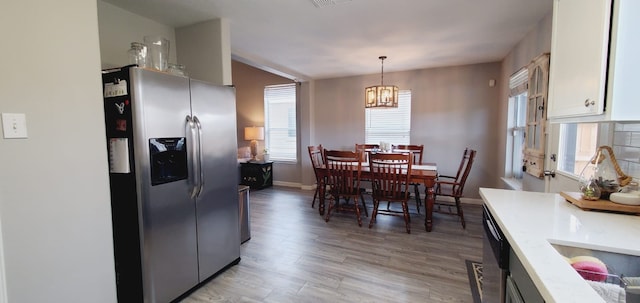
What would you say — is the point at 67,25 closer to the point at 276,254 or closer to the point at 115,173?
the point at 115,173

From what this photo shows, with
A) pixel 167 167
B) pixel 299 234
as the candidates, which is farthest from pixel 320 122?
pixel 167 167

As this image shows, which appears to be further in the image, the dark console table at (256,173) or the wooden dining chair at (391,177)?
the dark console table at (256,173)

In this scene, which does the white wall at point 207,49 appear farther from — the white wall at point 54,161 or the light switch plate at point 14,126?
the light switch plate at point 14,126

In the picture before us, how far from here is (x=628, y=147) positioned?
1.37 meters

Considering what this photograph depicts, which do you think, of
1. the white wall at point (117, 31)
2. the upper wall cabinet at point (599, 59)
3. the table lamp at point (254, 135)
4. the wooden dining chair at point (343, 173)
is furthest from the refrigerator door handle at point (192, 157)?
the table lamp at point (254, 135)

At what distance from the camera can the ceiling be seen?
232cm

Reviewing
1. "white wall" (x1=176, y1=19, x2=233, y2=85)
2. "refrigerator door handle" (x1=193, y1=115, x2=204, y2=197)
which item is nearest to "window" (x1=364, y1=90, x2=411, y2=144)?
"white wall" (x1=176, y1=19, x2=233, y2=85)

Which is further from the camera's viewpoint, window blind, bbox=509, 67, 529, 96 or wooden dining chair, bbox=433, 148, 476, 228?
wooden dining chair, bbox=433, 148, 476, 228

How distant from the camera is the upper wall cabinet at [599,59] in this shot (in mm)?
1027

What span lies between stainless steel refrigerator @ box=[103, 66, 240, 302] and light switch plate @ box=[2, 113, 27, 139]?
0.45m

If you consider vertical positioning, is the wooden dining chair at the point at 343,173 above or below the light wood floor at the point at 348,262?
above

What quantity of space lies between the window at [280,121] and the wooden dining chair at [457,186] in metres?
2.97

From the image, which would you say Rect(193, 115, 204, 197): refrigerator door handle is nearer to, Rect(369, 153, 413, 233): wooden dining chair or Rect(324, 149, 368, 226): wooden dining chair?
Rect(324, 149, 368, 226): wooden dining chair

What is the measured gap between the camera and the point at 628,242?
0.98 meters
